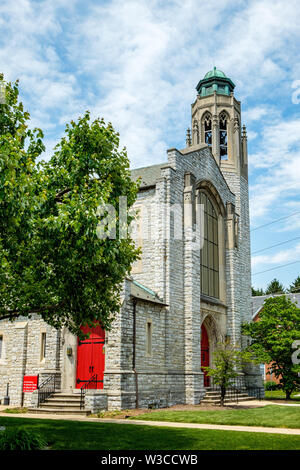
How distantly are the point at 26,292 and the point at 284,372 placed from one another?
19450mm

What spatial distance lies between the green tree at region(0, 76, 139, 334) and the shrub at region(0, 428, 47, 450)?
3.72 metres

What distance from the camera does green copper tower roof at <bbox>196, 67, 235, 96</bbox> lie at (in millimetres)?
37344

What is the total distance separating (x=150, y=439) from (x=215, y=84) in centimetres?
3092

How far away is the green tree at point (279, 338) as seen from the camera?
2758 cm

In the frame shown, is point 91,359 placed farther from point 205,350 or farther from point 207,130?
point 207,130

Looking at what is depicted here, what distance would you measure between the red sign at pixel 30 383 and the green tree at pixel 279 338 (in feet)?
43.0

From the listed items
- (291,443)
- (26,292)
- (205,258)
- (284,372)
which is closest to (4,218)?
(26,292)

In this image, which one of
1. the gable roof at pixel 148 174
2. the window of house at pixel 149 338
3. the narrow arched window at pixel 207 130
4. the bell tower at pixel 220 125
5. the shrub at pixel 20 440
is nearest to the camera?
the shrub at pixel 20 440

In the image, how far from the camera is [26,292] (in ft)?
43.5

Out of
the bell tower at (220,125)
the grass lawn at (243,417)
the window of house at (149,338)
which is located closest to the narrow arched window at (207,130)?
the bell tower at (220,125)

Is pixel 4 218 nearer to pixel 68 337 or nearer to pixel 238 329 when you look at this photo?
pixel 68 337

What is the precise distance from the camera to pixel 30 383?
20.6 metres

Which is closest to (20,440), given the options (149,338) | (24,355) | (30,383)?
(30,383)

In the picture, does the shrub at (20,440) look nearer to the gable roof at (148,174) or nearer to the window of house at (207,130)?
the gable roof at (148,174)
